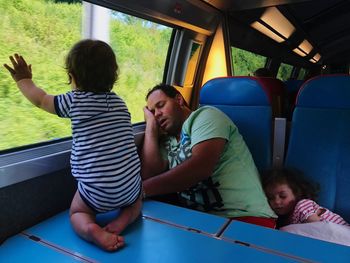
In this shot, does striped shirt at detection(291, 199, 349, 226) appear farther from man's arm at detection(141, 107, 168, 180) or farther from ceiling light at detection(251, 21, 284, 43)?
ceiling light at detection(251, 21, 284, 43)

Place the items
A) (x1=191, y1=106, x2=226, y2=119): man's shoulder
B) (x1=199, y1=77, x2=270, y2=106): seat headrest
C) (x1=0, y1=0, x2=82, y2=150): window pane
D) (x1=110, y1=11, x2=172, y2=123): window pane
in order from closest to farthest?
(x1=0, y1=0, x2=82, y2=150): window pane
(x1=191, y1=106, x2=226, y2=119): man's shoulder
(x1=199, y1=77, x2=270, y2=106): seat headrest
(x1=110, y1=11, x2=172, y2=123): window pane

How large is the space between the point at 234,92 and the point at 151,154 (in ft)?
2.33

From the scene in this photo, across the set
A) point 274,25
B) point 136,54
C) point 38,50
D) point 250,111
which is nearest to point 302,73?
point 274,25

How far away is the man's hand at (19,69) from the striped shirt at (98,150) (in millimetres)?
178

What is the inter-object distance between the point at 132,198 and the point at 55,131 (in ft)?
2.31

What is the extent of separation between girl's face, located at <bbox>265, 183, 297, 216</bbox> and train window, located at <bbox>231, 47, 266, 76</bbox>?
2582mm

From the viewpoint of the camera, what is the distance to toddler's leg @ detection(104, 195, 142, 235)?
1.12 m

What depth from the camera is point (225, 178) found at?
5.04 ft

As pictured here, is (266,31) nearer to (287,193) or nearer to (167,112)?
(167,112)

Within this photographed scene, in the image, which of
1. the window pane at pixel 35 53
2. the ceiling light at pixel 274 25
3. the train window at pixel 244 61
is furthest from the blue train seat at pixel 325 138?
the train window at pixel 244 61

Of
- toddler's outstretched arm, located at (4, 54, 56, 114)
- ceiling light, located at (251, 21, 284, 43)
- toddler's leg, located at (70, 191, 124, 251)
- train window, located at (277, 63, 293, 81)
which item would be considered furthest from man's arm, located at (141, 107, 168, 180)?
train window, located at (277, 63, 293, 81)

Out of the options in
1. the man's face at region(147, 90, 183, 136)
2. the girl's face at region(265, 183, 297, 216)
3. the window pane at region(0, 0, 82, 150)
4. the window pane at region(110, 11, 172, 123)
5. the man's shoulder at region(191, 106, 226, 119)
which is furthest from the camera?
the window pane at region(110, 11, 172, 123)

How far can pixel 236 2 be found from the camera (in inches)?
126

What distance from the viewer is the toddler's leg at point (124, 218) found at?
1.12 meters
